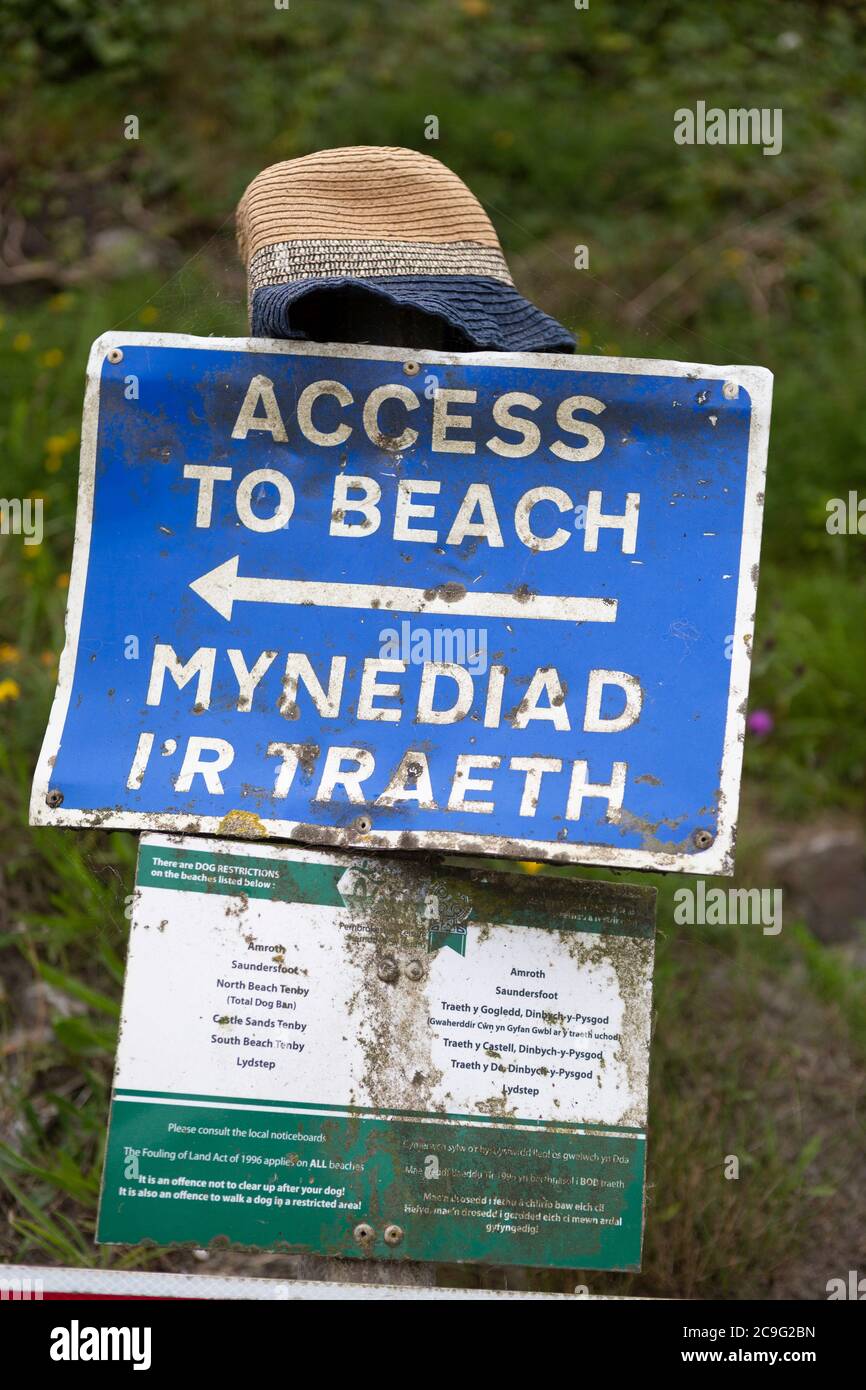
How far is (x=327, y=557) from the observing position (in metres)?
1.95

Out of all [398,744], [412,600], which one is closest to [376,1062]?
[398,744]

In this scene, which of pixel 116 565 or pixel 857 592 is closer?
pixel 116 565

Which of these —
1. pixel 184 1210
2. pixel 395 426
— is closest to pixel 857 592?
pixel 395 426

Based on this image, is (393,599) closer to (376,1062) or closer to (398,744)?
(398,744)

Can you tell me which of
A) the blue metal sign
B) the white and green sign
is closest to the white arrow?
the blue metal sign

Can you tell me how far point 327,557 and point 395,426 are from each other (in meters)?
0.21

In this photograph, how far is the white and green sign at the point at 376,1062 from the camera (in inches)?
72.0

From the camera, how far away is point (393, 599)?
6.33 ft

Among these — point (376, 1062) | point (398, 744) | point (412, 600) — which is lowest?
point (376, 1062)

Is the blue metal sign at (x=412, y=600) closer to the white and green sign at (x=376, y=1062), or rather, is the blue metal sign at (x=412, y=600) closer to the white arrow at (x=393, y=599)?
the white arrow at (x=393, y=599)

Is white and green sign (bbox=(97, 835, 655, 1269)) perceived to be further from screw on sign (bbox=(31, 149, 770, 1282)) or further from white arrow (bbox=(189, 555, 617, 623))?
white arrow (bbox=(189, 555, 617, 623))

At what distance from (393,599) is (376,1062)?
613 millimetres

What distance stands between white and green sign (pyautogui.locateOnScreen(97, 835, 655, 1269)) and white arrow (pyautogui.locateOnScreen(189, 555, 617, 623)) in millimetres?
337
